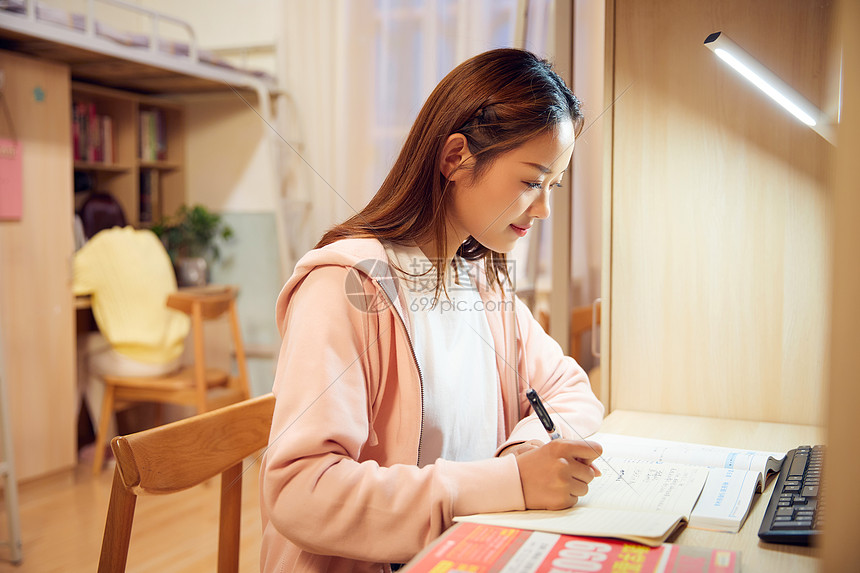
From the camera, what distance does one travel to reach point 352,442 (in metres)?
0.72

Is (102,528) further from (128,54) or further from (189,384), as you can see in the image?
(128,54)

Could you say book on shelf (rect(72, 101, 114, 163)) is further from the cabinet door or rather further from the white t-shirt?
the white t-shirt

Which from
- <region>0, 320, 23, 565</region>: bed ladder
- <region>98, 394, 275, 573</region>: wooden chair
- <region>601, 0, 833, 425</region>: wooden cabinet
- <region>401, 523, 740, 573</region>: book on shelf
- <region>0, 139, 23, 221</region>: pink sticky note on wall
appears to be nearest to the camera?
<region>401, 523, 740, 573</region>: book on shelf

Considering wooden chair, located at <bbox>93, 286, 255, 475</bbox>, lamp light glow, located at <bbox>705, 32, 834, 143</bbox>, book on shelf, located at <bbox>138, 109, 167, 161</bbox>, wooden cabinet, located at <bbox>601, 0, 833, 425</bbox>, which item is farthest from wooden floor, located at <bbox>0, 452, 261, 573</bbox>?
lamp light glow, located at <bbox>705, 32, 834, 143</bbox>

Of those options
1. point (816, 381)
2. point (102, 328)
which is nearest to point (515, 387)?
point (816, 381)

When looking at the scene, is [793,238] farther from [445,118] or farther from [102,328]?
[102,328]

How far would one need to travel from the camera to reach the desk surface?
24.2 inches

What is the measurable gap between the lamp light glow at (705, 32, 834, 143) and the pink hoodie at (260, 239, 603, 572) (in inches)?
18.4

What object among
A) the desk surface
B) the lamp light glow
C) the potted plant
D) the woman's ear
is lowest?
the desk surface

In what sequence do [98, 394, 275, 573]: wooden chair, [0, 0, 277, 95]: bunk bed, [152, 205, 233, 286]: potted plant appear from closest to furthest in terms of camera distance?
[98, 394, 275, 573]: wooden chair < [0, 0, 277, 95]: bunk bed < [152, 205, 233, 286]: potted plant

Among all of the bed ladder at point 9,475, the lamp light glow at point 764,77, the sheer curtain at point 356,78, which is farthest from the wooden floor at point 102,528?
the lamp light glow at point 764,77

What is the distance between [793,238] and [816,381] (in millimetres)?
222

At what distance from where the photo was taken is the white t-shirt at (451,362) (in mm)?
913

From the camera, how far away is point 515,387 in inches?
42.7
